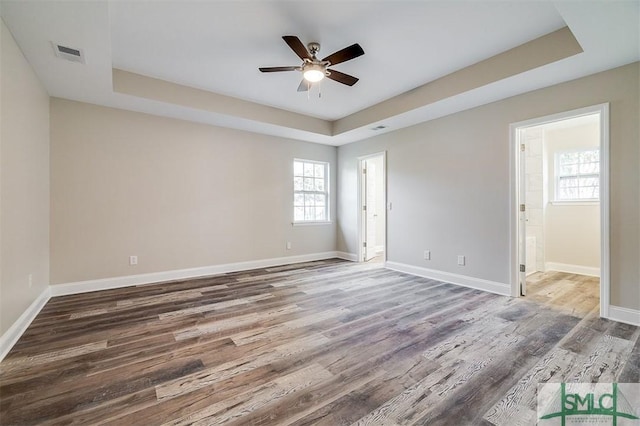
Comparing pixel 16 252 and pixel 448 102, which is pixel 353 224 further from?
pixel 16 252

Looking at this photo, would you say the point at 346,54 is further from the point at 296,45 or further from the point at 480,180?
the point at 480,180

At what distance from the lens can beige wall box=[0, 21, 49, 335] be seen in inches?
86.5

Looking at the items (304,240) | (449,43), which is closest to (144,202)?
(304,240)

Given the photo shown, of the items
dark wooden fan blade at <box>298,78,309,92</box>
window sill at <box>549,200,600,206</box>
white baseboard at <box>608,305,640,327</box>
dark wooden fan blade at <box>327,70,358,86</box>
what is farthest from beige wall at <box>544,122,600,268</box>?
dark wooden fan blade at <box>298,78,309,92</box>

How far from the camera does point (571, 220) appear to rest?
4.88 meters

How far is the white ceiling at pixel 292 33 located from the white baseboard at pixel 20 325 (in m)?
2.43

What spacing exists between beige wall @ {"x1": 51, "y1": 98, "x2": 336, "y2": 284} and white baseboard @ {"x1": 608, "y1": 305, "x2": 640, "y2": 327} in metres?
4.55

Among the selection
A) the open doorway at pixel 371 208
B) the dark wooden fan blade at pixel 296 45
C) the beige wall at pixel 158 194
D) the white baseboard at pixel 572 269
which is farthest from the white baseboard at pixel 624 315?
the beige wall at pixel 158 194

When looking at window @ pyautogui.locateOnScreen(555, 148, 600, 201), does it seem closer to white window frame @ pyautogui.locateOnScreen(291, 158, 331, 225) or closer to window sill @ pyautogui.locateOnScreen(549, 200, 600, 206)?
window sill @ pyautogui.locateOnScreen(549, 200, 600, 206)

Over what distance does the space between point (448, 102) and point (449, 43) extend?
99cm

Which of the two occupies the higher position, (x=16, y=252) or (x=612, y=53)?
(x=612, y=53)

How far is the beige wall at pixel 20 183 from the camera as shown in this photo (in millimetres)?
2197

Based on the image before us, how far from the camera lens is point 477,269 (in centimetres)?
393

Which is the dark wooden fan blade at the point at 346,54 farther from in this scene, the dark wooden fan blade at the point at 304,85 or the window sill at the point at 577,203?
the window sill at the point at 577,203
